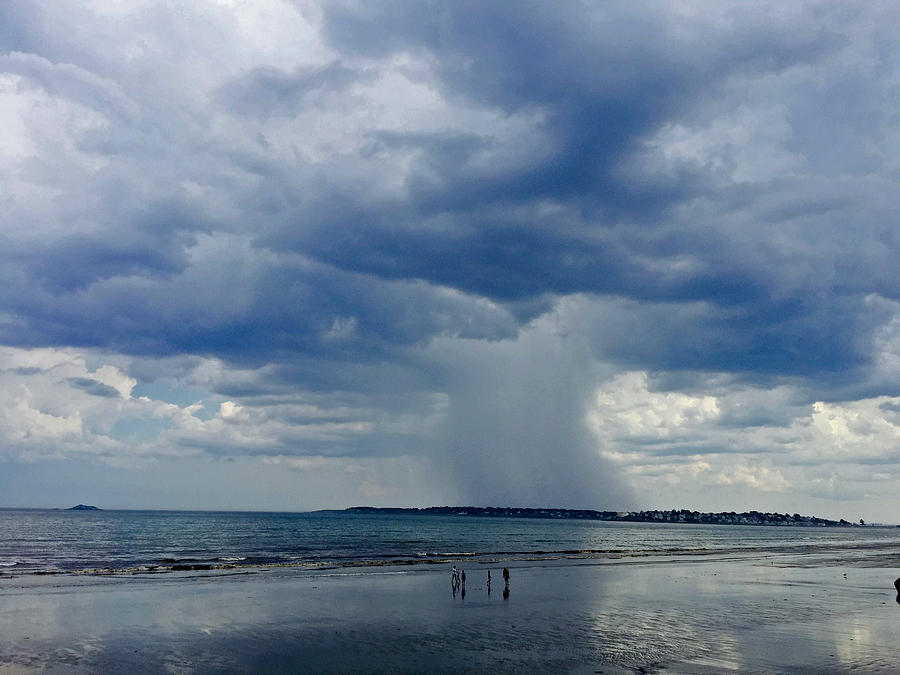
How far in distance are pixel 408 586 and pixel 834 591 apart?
32791 millimetres

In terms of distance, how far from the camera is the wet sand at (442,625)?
2781 cm

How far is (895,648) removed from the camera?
30.1 meters

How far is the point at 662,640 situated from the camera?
32.2m

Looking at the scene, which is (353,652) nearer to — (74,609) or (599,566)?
(74,609)

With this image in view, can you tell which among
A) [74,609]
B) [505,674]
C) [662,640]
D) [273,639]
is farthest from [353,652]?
[74,609]

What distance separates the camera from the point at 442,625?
36312 mm

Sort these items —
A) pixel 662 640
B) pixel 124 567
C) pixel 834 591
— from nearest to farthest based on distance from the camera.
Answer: pixel 662 640
pixel 834 591
pixel 124 567

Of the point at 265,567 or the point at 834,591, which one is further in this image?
the point at 265,567

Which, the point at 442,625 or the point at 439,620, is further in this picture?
the point at 439,620

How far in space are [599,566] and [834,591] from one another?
2977cm

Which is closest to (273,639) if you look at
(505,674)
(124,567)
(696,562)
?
(505,674)

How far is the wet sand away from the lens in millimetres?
27812

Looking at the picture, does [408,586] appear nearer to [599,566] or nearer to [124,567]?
[599,566]

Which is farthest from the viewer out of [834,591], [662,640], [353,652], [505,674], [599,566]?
[599,566]
